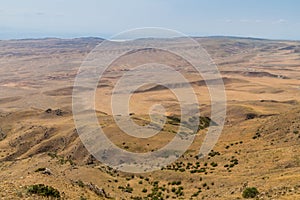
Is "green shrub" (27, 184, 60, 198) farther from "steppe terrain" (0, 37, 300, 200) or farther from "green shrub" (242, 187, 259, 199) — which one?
"green shrub" (242, 187, 259, 199)

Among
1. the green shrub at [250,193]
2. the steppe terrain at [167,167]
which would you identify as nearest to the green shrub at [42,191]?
the steppe terrain at [167,167]

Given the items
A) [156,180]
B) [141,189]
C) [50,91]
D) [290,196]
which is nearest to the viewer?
[290,196]

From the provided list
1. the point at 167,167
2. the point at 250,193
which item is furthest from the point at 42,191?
the point at 167,167

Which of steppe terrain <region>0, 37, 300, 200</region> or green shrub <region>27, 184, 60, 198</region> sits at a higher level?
green shrub <region>27, 184, 60, 198</region>

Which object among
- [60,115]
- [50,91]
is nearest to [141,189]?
[60,115]

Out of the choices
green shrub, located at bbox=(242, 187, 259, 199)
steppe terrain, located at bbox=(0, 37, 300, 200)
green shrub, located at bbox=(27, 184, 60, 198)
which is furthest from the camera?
steppe terrain, located at bbox=(0, 37, 300, 200)

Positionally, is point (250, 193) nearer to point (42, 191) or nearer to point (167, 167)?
point (42, 191)

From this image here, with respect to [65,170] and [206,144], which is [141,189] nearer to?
[65,170]

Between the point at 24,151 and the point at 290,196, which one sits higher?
the point at 290,196

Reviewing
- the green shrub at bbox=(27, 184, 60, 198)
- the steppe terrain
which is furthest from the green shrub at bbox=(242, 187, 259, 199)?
the green shrub at bbox=(27, 184, 60, 198)

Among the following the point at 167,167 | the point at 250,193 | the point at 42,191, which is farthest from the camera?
the point at 167,167

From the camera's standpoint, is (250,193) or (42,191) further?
(250,193)
